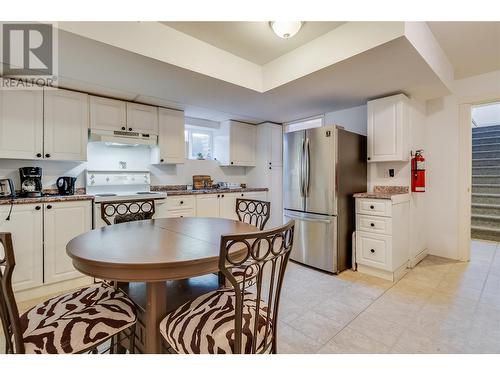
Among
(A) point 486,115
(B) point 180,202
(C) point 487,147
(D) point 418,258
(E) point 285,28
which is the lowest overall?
(D) point 418,258

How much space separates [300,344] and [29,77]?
3.37 meters

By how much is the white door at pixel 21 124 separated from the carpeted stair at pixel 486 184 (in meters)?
6.51

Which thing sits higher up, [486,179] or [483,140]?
[483,140]

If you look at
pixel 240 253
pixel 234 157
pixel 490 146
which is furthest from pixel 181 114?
pixel 490 146

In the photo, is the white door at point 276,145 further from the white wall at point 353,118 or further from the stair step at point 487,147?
the stair step at point 487,147

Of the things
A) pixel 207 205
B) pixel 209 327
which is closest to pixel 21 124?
pixel 207 205

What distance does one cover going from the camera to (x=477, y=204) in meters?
4.66

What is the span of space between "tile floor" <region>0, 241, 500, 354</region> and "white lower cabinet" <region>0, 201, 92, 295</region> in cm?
25

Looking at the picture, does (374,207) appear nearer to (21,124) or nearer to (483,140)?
(21,124)

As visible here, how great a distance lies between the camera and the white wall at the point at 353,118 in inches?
136

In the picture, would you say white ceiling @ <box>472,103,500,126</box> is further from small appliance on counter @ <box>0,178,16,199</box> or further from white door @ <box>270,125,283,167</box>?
small appliance on counter @ <box>0,178,16,199</box>

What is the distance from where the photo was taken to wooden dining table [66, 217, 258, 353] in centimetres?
103

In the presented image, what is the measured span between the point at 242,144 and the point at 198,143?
767 mm

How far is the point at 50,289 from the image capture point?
2391 mm
